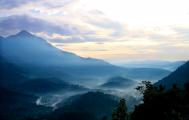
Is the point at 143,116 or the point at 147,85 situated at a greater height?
the point at 147,85

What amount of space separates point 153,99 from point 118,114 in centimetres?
1206

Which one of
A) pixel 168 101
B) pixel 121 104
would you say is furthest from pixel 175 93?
pixel 121 104

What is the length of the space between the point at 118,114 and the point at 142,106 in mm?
11325

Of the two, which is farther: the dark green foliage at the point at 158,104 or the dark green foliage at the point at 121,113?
the dark green foliage at the point at 158,104

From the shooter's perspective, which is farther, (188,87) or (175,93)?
(188,87)

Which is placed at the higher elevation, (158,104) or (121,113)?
(158,104)

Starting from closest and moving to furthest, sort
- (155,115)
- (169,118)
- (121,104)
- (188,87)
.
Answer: (169,118), (121,104), (155,115), (188,87)

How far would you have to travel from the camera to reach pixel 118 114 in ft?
331

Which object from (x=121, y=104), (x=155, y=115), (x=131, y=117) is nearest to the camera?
(x=121, y=104)

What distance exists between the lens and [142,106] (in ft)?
360

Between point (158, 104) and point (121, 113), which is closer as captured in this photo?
point (121, 113)

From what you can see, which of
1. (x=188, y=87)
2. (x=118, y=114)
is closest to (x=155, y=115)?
(x=118, y=114)

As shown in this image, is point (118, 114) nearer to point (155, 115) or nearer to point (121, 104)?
point (121, 104)

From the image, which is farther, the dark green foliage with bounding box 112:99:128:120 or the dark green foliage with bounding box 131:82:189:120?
the dark green foliage with bounding box 131:82:189:120
